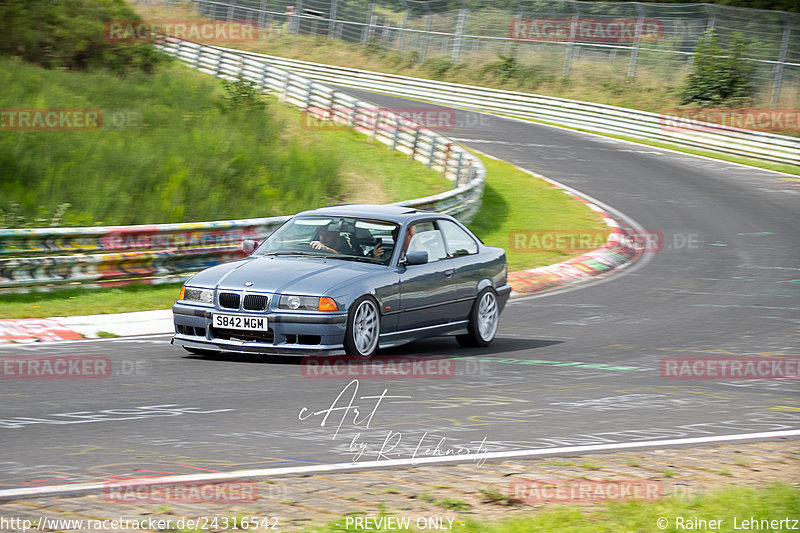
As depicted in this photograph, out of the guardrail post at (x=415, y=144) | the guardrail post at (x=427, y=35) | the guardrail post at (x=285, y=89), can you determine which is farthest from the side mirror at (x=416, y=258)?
the guardrail post at (x=427, y=35)

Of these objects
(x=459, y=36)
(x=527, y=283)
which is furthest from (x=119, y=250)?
(x=459, y=36)

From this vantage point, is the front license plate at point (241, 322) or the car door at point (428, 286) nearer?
the front license plate at point (241, 322)

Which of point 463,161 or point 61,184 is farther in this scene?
point 463,161

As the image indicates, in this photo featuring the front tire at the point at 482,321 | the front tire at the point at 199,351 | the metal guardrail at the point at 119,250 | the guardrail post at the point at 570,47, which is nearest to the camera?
the front tire at the point at 199,351

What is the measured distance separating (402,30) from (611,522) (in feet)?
151

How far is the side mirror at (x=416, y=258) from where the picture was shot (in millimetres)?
9648

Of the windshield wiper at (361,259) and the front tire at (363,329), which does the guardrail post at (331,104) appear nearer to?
the windshield wiper at (361,259)

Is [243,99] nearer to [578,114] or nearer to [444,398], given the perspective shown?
[578,114]

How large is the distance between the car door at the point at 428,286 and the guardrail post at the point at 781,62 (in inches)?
1149

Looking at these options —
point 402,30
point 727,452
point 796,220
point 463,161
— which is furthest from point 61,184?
point 402,30

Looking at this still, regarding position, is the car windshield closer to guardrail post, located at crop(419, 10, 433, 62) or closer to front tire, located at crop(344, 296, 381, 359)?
front tire, located at crop(344, 296, 381, 359)

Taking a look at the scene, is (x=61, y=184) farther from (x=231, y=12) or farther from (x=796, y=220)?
(x=231, y=12)

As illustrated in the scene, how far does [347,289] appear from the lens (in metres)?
8.95

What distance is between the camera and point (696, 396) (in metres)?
8.19
